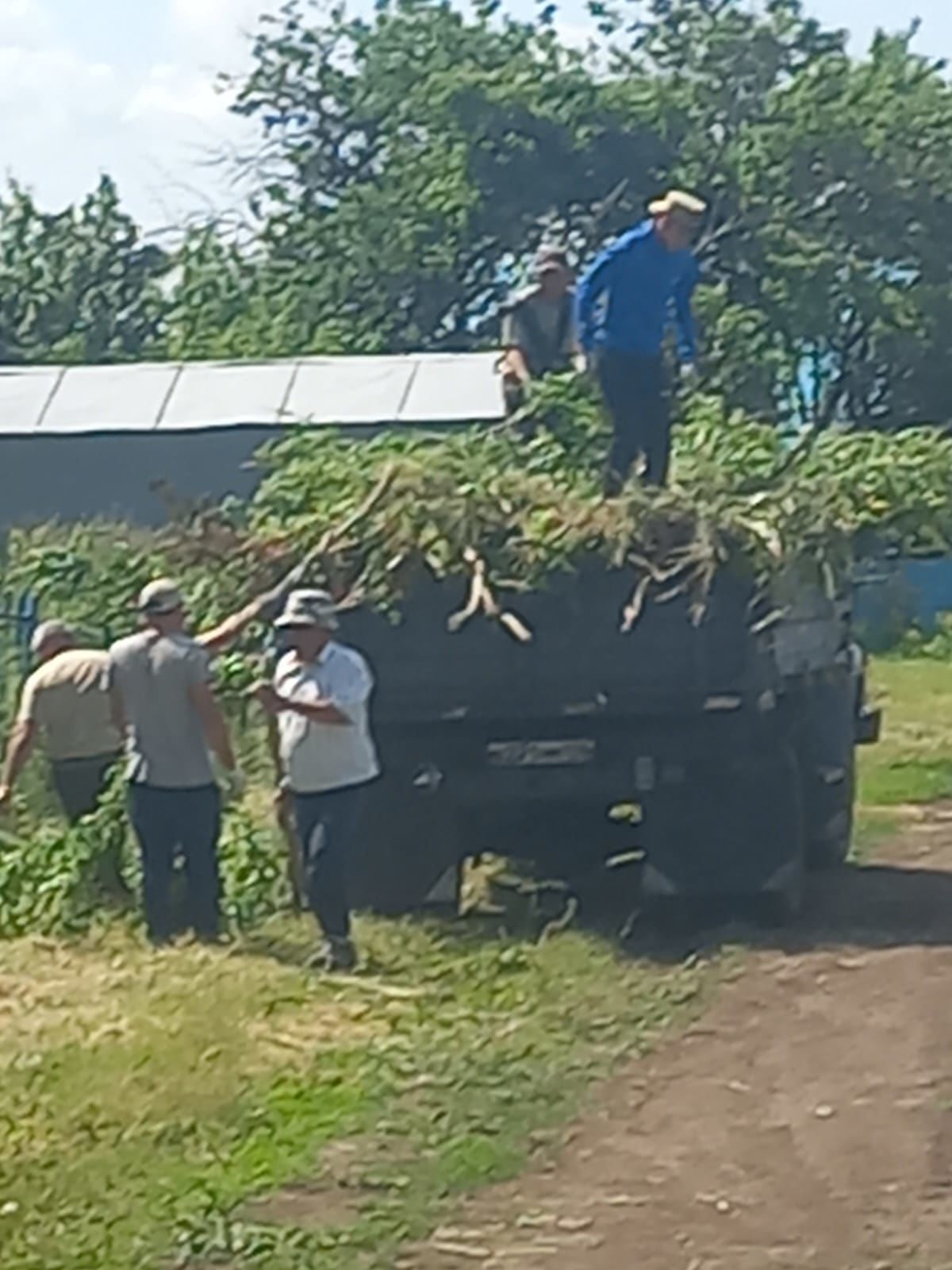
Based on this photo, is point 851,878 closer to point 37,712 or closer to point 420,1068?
point 37,712

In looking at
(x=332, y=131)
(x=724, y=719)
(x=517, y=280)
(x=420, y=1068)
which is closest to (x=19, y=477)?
(x=517, y=280)

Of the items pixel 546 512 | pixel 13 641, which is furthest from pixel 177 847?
pixel 13 641

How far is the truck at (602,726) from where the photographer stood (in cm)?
1209

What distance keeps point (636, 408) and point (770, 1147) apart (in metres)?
5.53

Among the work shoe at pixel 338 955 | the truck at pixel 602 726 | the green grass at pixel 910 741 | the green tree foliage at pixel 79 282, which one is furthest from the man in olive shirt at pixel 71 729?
the green tree foliage at pixel 79 282

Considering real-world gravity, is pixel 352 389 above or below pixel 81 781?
above

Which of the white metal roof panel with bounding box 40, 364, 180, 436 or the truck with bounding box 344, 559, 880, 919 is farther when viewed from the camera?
the white metal roof panel with bounding box 40, 364, 180, 436

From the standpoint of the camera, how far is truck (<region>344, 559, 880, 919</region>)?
12.1 meters

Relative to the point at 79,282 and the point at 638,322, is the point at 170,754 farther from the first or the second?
the point at 79,282

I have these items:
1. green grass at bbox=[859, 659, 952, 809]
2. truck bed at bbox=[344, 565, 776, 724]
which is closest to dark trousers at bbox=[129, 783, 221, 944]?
truck bed at bbox=[344, 565, 776, 724]

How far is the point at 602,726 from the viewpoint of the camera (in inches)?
481

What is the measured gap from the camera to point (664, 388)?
529 inches

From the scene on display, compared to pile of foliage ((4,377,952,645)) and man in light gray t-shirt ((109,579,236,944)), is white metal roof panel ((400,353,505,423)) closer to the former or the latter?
pile of foliage ((4,377,952,645))

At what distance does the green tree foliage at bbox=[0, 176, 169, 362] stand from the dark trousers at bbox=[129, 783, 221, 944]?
1526 inches
